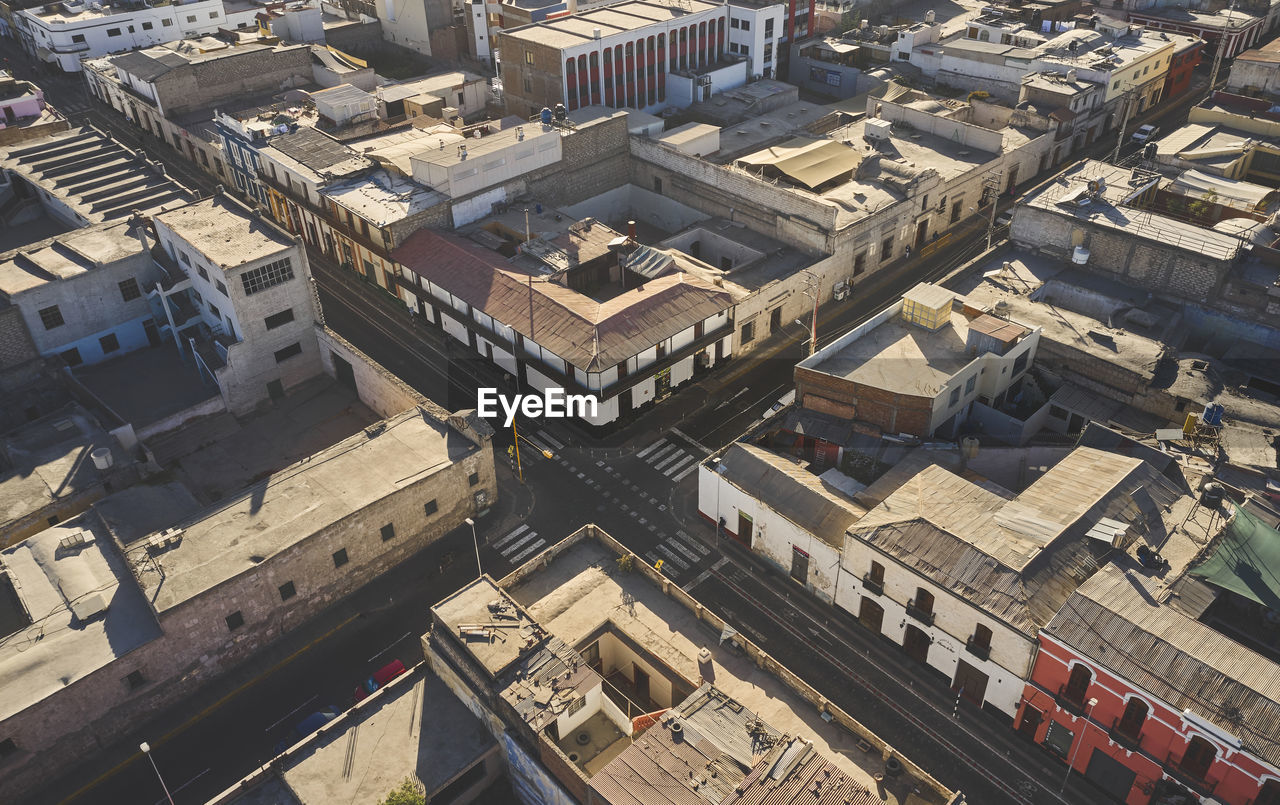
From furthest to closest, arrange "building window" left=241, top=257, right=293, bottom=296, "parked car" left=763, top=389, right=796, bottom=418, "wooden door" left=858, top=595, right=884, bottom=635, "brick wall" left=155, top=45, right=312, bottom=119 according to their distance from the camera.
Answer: "brick wall" left=155, top=45, right=312, bottom=119, "parked car" left=763, top=389, right=796, bottom=418, "building window" left=241, top=257, right=293, bottom=296, "wooden door" left=858, top=595, right=884, bottom=635

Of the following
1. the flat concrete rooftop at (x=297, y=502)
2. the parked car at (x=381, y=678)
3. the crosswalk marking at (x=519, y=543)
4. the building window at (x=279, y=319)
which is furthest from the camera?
the building window at (x=279, y=319)

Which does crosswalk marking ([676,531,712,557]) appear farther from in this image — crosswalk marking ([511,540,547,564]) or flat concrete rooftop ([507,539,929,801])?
flat concrete rooftop ([507,539,929,801])

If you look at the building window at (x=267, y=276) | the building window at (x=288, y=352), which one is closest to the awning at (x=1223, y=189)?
the building window at (x=267, y=276)

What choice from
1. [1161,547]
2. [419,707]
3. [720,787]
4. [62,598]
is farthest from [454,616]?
[1161,547]

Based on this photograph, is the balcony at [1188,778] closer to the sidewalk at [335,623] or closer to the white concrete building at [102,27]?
the sidewalk at [335,623]

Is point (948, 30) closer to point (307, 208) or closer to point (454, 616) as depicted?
point (307, 208)

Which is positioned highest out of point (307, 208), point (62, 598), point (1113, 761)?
point (307, 208)

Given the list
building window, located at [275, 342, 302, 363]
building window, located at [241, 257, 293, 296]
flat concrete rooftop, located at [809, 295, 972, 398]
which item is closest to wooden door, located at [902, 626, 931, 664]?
flat concrete rooftop, located at [809, 295, 972, 398]
